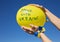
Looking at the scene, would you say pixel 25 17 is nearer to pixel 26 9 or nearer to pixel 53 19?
pixel 26 9

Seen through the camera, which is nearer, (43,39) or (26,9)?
(43,39)

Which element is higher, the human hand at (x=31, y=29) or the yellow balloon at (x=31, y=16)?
the yellow balloon at (x=31, y=16)

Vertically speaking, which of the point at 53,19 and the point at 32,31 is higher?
the point at 53,19

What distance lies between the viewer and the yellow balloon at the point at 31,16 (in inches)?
163

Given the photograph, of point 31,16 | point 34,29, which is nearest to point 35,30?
point 34,29

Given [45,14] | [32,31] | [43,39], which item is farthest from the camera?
[45,14]

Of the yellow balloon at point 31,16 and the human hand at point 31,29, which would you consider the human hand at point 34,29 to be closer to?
the human hand at point 31,29

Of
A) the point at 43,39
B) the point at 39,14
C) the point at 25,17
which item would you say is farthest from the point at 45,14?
the point at 43,39

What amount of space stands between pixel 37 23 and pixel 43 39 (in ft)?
1.61

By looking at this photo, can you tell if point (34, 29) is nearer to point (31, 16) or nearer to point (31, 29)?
point (31, 29)

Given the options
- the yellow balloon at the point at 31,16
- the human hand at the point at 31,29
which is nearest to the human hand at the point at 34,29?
the human hand at the point at 31,29

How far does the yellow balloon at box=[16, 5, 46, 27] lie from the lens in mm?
4129

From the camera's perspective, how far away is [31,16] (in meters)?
4.14

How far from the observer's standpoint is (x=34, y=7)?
4.24 metres
